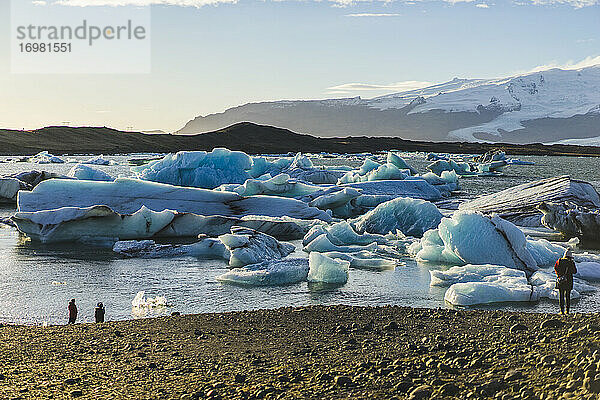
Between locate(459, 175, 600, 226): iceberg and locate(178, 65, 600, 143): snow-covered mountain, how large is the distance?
114 m

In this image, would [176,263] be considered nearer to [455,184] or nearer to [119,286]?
[119,286]

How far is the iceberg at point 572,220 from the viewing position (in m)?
14.0

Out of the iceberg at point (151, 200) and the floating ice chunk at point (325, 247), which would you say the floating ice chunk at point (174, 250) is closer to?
the floating ice chunk at point (325, 247)

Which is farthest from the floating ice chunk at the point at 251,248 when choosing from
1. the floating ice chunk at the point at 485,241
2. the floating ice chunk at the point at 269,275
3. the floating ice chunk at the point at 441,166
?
the floating ice chunk at the point at 441,166

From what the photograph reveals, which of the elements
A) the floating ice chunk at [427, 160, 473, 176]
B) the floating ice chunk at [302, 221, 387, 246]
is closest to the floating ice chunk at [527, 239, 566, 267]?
the floating ice chunk at [302, 221, 387, 246]

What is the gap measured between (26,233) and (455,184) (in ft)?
55.7

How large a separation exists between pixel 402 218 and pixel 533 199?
141 inches

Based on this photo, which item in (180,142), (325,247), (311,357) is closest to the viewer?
(311,357)

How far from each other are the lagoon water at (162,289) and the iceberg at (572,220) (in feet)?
14.6

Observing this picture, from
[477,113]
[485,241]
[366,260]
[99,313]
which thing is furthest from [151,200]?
[477,113]

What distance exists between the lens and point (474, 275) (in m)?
9.77

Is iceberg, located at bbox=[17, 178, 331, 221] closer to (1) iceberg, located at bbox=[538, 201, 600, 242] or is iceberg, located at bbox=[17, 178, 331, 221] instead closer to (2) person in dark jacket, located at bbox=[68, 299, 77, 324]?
(1) iceberg, located at bbox=[538, 201, 600, 242]

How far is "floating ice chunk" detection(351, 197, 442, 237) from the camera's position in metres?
15.2

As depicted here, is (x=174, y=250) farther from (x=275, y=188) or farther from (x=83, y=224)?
(x=275, y=188)
